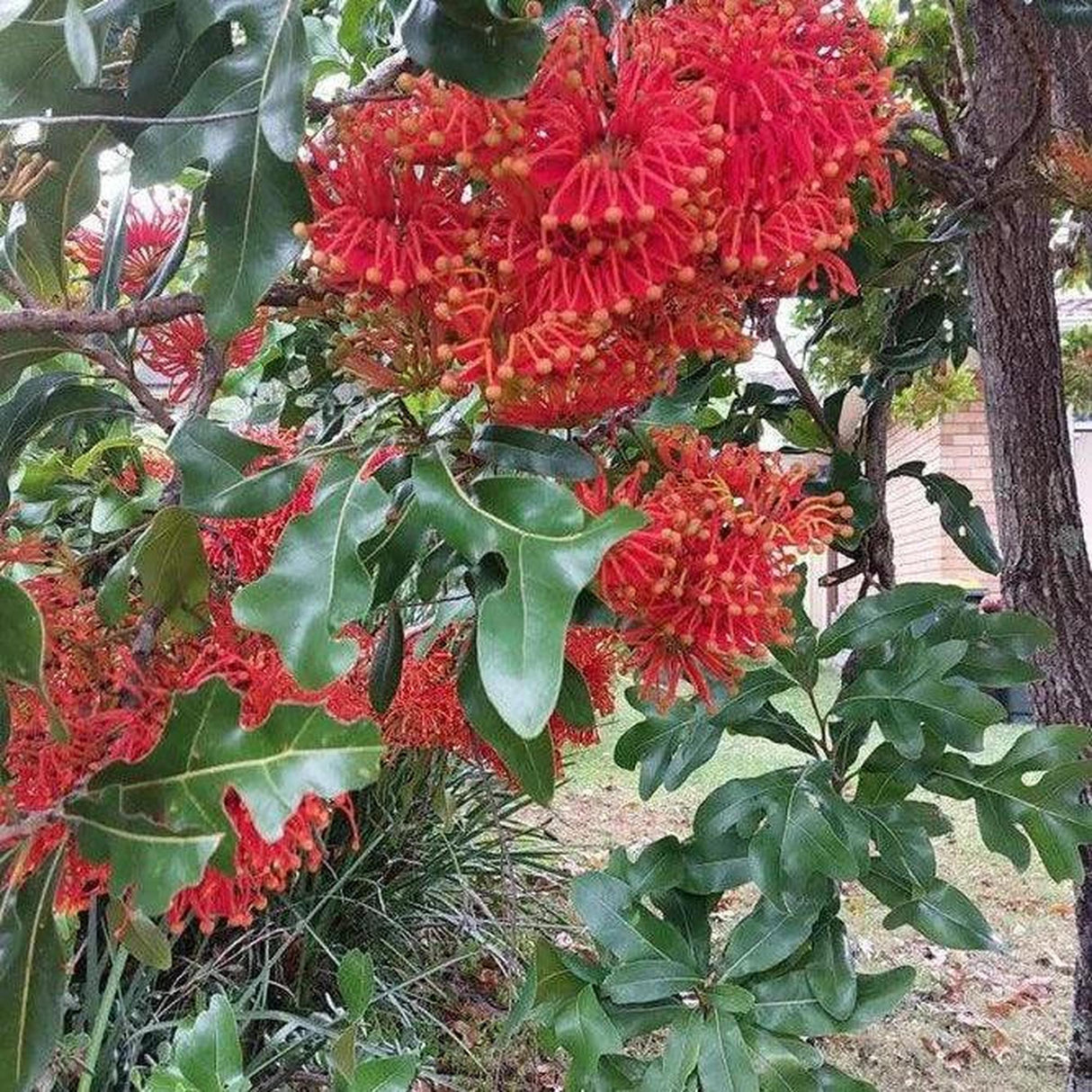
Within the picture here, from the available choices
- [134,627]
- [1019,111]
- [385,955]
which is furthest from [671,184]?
[385,955]

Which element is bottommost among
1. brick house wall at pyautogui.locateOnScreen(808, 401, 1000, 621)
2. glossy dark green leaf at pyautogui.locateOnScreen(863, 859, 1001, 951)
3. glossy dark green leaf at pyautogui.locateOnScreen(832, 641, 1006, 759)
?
brick house wall at pyautogui.locateOnScreen(808, 401, 1000, 621)

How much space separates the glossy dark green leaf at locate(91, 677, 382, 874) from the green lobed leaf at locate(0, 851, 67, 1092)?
0.06 m

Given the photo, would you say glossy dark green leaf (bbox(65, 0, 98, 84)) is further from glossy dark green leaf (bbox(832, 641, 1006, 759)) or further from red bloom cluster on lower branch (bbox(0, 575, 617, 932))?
glossy dark green leaf (bbox(832, 641, 1006, 759))

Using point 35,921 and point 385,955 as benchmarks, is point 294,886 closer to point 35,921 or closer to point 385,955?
point 385,955

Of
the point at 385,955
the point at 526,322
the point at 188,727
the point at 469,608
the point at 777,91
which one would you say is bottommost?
the point at 385,955

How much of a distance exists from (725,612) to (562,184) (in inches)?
10.3

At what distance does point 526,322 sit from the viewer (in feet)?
1.80

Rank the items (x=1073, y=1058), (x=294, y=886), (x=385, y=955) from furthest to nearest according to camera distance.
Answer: (x=385, y=955) < (x=294, y=886) < (x=1073, y=1058)

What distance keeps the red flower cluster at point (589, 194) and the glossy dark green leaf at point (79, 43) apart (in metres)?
0.12

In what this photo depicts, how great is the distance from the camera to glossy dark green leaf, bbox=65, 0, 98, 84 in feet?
1.49

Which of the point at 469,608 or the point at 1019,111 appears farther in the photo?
the point at 1019,111

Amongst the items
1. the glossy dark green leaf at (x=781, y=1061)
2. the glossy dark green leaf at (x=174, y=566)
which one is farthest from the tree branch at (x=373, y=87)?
the glossy dark green leaf at (x=781, y=1061)

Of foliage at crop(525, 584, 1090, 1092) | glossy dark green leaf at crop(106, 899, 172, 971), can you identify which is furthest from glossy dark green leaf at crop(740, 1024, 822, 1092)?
glossy dark green leaf at crop(106, 899, 172, 971)

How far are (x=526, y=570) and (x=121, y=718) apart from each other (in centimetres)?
25
